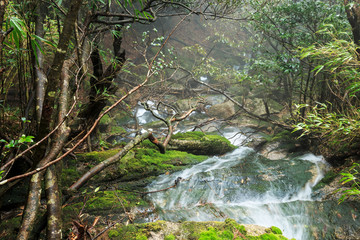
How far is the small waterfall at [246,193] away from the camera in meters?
3.71

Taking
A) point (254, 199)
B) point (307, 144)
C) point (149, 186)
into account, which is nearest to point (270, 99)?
point (307, 144)

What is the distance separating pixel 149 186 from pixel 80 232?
248 cm

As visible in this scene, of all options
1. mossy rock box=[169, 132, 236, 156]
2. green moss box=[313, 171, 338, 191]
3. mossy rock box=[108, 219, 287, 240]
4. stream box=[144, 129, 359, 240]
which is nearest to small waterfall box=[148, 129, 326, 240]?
stream box=[144, 129, 359, 240]

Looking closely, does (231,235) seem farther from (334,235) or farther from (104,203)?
(334,235)

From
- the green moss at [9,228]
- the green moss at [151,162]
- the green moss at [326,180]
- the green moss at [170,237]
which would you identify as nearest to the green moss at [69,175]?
the green moss at [151,162]

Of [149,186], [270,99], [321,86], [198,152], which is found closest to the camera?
[149,186]

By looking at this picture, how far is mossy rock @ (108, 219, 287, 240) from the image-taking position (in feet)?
6.63

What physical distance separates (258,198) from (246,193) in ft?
0.84

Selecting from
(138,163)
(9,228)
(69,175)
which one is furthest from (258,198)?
(9,228)

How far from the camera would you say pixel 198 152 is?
21.4 ft

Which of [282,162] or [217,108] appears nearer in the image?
[282,162]

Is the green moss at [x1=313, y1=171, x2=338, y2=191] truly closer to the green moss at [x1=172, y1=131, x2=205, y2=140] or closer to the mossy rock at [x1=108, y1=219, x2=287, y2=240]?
the green moss at [x1=172, y1=131, x2=205, y2=140]

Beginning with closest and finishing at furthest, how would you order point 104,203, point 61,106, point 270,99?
point 61,106, point 104,203, point 270,99

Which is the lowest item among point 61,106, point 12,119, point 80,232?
point 80,232
